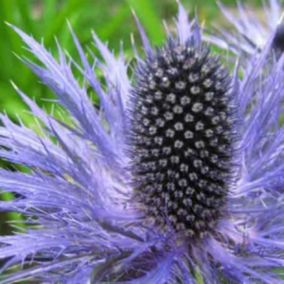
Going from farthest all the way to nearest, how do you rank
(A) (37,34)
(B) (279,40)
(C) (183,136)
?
(A) (37,34) → (B) (279,40) → (C) (183,136)

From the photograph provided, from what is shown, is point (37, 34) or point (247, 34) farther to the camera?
point (37, 34)

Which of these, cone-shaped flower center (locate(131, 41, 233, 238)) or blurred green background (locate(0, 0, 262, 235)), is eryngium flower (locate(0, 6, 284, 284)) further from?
blurred green background (locate(0, 0, 262, 235))

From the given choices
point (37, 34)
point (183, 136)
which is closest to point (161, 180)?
point (183, 136)

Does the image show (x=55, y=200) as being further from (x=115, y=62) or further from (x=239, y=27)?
(x=239, y=27)

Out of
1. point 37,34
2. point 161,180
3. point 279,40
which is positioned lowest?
point 161,180

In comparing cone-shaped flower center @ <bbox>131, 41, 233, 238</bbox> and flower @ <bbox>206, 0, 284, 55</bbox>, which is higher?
flower @ <bbox>206, 0, 284, 55</bbox>

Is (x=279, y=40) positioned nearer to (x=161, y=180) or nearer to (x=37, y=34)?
(x=161, y=180)

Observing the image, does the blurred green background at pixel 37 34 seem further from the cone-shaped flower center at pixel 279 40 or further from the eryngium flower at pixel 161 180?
the eryngium flower at pixel 161 180

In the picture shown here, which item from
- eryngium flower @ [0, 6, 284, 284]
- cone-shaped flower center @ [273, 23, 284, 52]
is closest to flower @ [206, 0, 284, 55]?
cone-shaped flower center @ [273, 23, 284, 52]
